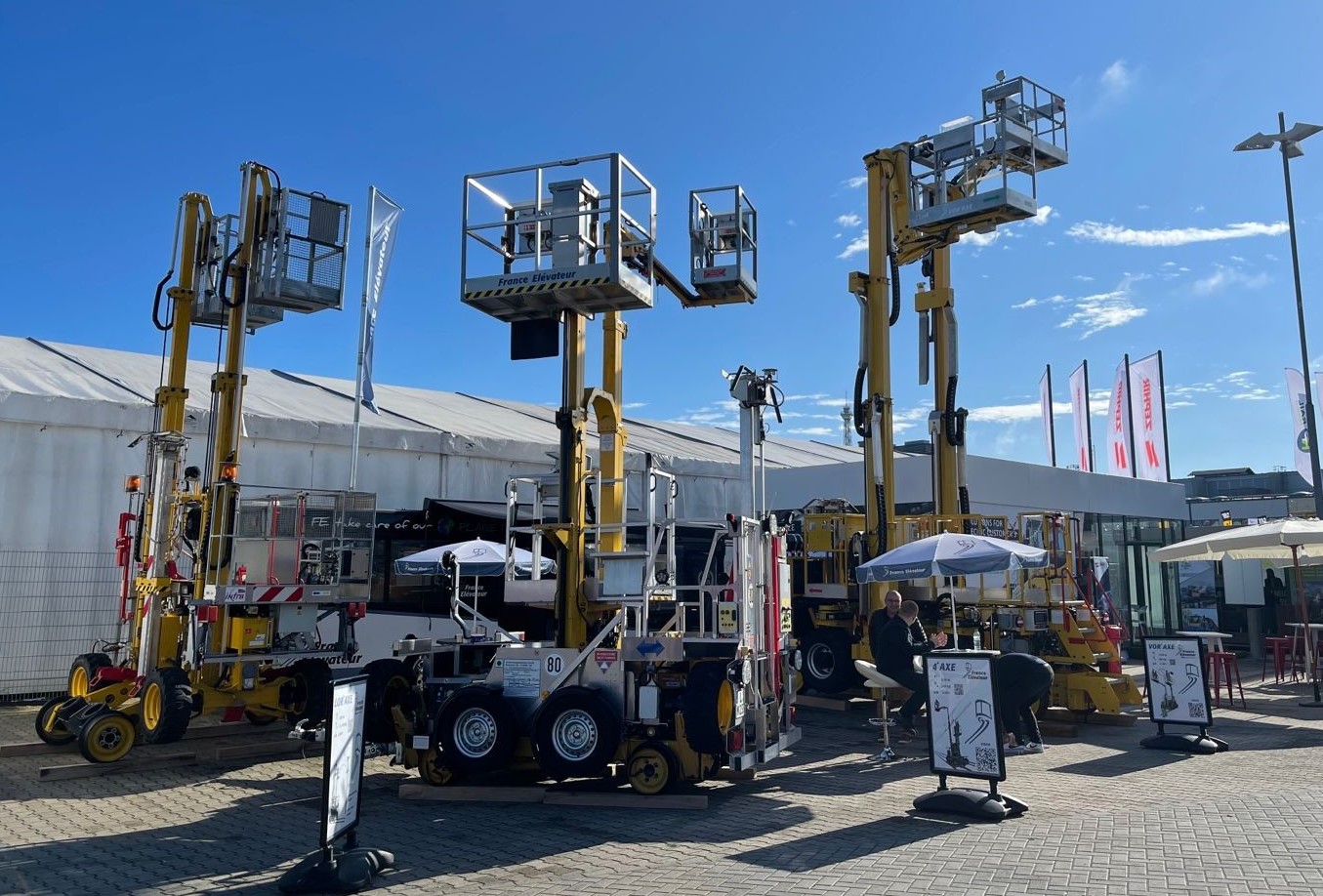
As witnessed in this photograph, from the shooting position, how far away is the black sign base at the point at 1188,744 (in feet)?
36.0

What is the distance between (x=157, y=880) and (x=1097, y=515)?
22622 mm

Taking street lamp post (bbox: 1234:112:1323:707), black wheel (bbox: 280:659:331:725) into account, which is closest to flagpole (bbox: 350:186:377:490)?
black wheel (bbox: 280:659:331:725)

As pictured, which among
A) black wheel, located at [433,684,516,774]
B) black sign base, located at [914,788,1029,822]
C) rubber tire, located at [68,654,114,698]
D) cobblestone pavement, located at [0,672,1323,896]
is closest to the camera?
cobblestone pavement, located at [0,672,1323,896]

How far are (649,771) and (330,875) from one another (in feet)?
10.3

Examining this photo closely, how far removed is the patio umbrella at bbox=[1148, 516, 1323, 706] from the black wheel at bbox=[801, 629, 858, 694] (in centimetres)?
645

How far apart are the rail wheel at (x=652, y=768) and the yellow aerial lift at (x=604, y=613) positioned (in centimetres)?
1

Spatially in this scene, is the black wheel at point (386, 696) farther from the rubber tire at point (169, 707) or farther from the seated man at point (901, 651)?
the seated man at point (901, 651)

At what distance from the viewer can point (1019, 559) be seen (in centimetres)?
1127

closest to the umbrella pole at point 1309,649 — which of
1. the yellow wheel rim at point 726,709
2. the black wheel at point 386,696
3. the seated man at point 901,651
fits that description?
the seated man at point 901,651

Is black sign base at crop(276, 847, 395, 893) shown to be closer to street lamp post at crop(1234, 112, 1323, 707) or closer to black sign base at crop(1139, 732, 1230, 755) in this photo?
black sign base at crop(1139, 732, 1230, 755)

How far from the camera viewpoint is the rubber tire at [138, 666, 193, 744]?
10.1 m

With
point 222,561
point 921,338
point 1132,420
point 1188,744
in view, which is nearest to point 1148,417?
point 1132,420

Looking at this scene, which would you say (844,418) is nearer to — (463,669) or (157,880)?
(463,669)

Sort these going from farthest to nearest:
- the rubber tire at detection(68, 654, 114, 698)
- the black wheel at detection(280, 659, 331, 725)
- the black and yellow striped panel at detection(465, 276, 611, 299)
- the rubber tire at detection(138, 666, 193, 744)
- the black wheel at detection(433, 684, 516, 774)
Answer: the black wheel at detection(280, 659, 331, 725)
the rubber tire at detection(68, 654, 114, 698)
the rubber tire at detection(138, 666, 193, 744)
the black and yellow striped panel at detection(465, 276, 611, 299)
the black wheel at detection(433, 684, 516, 774)
